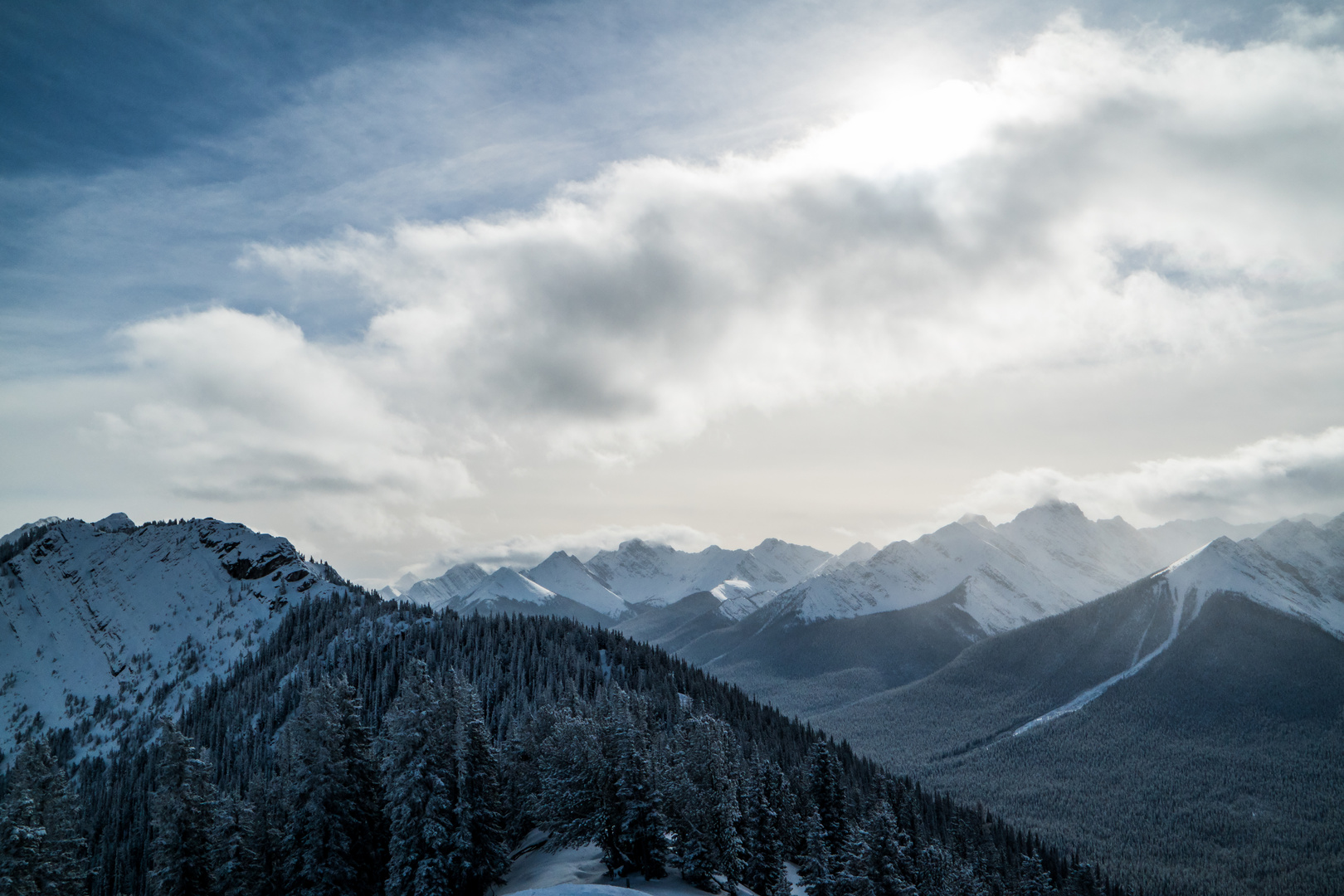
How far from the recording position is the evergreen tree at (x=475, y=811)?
176ft

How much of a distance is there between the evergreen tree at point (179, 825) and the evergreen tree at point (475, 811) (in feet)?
54.6

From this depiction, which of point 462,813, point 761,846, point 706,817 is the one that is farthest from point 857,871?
point 462,813

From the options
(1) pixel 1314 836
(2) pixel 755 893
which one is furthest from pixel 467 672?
(1) pixel 1314 836

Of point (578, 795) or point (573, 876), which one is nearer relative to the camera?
point (573, 876)

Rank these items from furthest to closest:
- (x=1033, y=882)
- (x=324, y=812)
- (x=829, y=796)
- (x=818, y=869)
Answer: (x=1033, y=882), (x=829, y=796), (x=818, y=869), (x=324, y=812)

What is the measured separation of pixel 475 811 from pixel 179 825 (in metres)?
19.4

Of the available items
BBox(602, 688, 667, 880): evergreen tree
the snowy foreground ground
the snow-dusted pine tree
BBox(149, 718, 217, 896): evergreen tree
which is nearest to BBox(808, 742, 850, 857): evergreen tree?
the snowy foreground ground

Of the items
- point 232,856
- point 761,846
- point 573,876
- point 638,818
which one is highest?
point 232,856

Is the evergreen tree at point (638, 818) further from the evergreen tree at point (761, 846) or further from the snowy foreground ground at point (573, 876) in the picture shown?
the evergreen tree at point (761, 846)

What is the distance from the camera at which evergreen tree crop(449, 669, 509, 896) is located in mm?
53656

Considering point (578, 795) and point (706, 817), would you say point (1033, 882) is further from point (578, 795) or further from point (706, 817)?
point (578, 795)

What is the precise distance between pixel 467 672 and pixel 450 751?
10756 cm

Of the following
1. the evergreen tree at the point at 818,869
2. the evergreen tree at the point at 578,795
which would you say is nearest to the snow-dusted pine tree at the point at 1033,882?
the evergreen tree at the point at 818,869

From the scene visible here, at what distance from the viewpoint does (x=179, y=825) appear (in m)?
52.6
